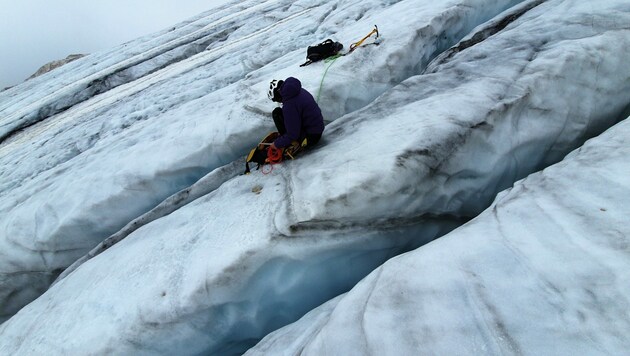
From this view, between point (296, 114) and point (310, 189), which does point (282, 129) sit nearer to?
point (296, 114)

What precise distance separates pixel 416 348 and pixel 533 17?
216 inches

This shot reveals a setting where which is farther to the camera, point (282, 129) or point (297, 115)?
point (282, 129)

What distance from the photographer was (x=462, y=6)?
21.3ft

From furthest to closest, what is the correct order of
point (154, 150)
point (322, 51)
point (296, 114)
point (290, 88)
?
point (322, 51) → point (154, 150) → point (296, 114) → point (290, 88)

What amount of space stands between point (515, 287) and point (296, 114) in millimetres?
2813

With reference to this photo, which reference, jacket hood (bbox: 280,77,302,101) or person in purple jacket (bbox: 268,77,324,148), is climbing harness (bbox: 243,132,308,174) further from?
jacket hood (bbox: 280,77,302,101)

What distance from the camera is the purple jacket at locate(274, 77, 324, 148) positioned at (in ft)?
13.3

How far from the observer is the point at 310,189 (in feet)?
11.9

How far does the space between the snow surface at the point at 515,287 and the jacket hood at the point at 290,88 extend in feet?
7.34

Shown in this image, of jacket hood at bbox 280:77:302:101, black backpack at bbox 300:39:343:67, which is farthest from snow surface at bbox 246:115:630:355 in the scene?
black backpack at bbox 300:39:343:67

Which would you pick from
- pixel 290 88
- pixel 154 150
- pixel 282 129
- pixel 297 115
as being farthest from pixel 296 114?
pixel 154 150

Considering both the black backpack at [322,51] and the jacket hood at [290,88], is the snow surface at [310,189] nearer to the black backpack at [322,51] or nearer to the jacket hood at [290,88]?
the black backpack at [322,51]

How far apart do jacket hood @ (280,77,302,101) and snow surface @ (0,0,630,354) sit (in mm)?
727

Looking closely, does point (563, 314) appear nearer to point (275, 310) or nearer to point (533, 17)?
point (275, 310)
